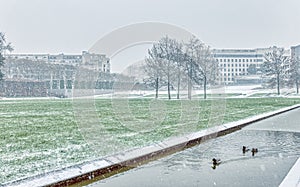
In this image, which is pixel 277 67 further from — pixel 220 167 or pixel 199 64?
pixel 220 167

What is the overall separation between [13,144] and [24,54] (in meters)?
111

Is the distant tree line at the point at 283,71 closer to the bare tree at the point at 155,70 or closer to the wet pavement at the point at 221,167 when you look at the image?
the bare tree at the point at 155,70

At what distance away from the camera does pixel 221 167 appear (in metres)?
7.70

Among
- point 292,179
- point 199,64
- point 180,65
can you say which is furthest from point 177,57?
point 292,179

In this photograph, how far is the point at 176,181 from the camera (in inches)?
256

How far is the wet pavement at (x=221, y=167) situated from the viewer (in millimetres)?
6496

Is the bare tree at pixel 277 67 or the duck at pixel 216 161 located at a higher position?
the bare tree at pixel 277 67

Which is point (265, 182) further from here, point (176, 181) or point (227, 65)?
point (227, 65)

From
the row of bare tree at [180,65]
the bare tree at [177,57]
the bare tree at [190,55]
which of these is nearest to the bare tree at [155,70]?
the row of bare tree at [180,65]

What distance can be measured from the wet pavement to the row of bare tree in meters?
29.2

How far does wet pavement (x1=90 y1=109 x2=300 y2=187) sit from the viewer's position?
650cm

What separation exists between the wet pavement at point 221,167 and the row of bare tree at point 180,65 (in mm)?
29217

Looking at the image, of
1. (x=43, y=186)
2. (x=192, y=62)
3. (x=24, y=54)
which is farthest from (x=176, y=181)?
(x=24, y=54)

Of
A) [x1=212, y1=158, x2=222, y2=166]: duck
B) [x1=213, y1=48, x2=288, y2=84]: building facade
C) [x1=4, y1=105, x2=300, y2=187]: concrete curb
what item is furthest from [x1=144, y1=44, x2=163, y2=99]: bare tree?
[x1=213, y1=48, x2=288, y2=84]: building facade
